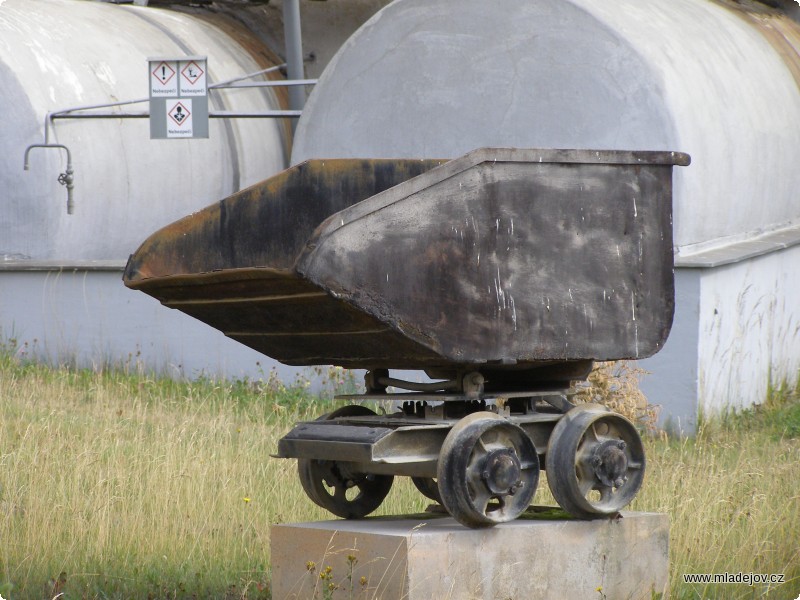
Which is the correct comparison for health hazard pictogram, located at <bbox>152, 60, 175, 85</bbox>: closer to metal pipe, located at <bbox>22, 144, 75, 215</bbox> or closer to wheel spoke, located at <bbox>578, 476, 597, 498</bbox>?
metal pipe, located at <bbox>22, 144, 75, 215</bbox>

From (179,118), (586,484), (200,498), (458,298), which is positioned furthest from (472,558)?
(179,118)

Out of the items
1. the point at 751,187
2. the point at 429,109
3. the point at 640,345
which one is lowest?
the point at 640,345

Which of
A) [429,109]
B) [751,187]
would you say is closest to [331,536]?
[429,109]

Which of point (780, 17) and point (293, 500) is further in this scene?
point (780, 17)

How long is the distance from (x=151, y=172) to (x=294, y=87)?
210cm

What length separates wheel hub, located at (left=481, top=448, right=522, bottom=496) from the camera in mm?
4793

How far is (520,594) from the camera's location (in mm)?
4957

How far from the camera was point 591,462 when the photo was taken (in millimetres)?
5047

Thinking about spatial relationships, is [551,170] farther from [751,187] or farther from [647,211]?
[751,187]

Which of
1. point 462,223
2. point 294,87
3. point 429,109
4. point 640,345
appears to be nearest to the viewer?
point 462,223

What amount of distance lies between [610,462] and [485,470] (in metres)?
0.61

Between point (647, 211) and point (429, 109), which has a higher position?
point (429, 109)

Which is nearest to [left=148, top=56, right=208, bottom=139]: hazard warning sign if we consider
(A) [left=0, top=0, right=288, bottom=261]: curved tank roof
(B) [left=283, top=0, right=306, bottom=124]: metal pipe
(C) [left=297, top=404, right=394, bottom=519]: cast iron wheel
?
(A) [left=0, top=0, right=288, bottom=261]: curved tank roof

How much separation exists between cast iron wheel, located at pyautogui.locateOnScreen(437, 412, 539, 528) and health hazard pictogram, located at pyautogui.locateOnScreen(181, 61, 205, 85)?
321 inches
